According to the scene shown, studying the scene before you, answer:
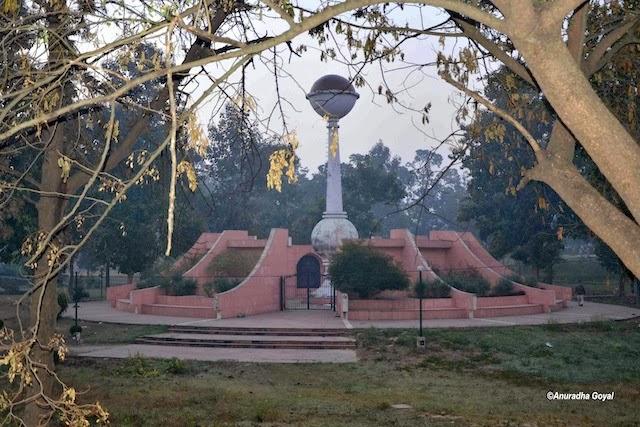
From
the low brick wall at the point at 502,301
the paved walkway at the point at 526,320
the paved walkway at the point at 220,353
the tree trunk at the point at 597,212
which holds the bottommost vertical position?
the paved walkway at the point at 220,353

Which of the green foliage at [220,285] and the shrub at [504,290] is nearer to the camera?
the green foliage at [220,285]

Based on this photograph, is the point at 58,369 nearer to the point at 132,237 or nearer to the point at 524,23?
the point at 524,23

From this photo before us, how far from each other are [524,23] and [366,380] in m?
11.2

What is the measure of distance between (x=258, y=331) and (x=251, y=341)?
1502 millimetres

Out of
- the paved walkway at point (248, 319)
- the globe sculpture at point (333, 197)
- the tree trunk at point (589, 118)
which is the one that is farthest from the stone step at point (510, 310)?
the tree trunk at point (589, 118)

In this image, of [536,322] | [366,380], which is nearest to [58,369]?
[366,380]

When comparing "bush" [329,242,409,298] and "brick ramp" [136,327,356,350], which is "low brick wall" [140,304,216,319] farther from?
"bush" [329,242,409,298]

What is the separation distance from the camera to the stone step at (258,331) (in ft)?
69.1

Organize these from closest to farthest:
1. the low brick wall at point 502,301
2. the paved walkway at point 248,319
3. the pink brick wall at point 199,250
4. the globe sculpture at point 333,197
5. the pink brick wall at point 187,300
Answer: the paved walkway at point 248,319 → the low brick wall at point 502,301 → the pink brick wall at point 187,300 → the globe sculpture at point 333,197 → the pink brick wall at point 199,250

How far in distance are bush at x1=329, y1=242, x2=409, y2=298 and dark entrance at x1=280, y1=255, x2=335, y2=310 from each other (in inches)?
196

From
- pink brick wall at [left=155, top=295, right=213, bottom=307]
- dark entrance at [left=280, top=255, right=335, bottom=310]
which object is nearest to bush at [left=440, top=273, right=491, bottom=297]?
dark entrance at [left=280, top=255, right=335, bottom=310]

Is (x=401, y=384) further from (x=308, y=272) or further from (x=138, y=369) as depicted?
(x=308, y=272)

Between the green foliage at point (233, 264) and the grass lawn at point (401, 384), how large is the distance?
1235 cm

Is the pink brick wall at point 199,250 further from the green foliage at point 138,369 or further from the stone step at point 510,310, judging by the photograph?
the green foliage at point 138,369
